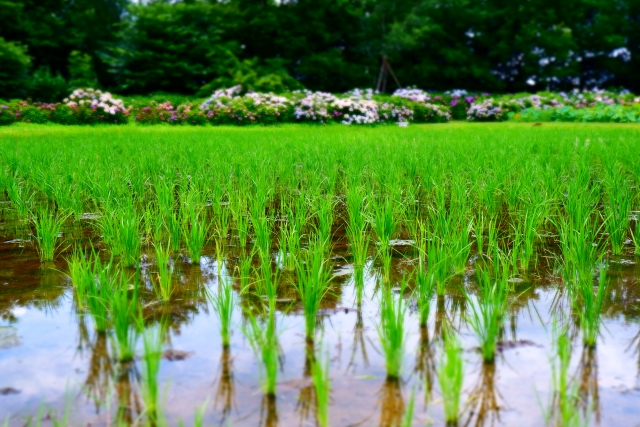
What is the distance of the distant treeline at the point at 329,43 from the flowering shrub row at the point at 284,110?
601 cm

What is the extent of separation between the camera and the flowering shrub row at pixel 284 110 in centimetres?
1368

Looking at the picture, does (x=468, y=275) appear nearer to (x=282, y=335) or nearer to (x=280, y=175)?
(x=282, y=335)

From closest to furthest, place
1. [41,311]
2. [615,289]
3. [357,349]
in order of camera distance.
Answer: [357,349]
[41,311]
[615,289]

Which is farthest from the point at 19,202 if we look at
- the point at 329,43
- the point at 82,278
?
the point at 329,43

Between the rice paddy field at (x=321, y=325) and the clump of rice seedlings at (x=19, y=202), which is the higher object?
the clump of rice seedlings at (x=19, y=202)

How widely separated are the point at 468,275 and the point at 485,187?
1369mm

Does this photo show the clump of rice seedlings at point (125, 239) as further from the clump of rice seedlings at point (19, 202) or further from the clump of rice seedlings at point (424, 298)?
the clump of rice seedlings at point (424, 298)

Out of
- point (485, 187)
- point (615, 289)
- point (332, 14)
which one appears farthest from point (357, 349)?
point (332, 14)

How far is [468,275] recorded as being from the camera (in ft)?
9.66

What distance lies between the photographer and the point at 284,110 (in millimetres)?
14852

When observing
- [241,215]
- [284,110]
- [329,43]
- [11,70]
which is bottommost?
[241,215]

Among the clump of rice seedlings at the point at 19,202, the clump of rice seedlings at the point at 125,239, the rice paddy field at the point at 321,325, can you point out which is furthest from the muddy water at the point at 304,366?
the clump of rice seedlings at the point at 19,202

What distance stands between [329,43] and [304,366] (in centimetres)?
2596

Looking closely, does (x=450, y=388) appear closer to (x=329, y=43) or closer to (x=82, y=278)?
(x=82, y=278)
